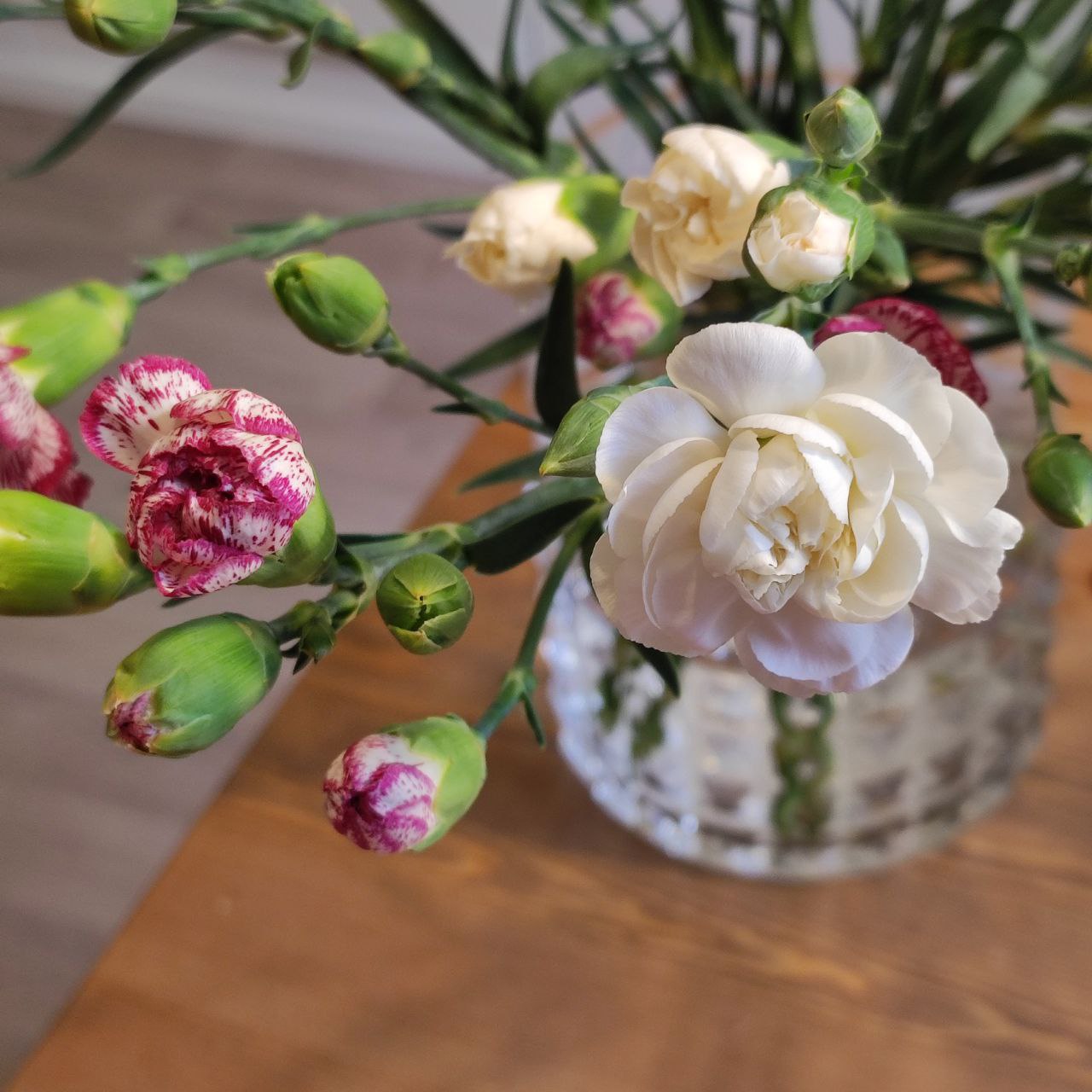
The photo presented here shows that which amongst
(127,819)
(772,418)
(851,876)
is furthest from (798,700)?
(127,819)

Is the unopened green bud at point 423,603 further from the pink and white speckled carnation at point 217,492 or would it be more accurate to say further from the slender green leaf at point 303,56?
the slender green leaf at point 303,56

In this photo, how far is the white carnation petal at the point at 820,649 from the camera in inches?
8.7

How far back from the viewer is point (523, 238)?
0.31 metres

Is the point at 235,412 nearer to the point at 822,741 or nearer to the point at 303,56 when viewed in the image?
the point at 303,56

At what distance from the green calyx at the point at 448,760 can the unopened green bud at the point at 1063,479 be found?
0.48 feet

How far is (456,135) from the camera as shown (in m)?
0.36

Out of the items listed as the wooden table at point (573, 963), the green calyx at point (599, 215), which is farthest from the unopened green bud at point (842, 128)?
the wooden table at point (573, 963)

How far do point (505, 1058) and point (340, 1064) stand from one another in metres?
0.06

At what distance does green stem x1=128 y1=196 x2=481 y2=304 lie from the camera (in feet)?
1.02

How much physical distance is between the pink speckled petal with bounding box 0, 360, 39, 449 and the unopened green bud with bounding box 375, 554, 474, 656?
0.08m

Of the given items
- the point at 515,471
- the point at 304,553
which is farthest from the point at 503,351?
the point at 304,553

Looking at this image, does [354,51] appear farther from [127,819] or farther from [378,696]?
[127,819]

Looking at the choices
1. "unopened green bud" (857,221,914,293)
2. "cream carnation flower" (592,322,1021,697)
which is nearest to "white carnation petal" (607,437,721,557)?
"cream carnation flower" (592,322,1021,697)

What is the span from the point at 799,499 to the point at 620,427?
0.12 ft
